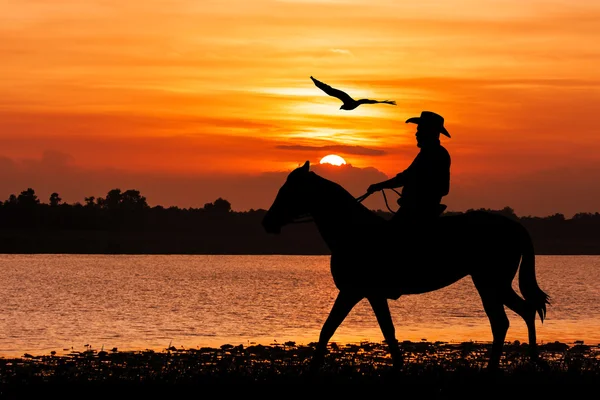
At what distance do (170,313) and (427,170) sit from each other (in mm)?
28348

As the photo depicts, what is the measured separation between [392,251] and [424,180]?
1.17 meters

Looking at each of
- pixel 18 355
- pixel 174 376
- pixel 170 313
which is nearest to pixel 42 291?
pixel 170 313

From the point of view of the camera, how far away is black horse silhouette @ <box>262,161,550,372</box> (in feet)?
47.3

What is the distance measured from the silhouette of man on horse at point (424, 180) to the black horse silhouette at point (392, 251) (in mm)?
217

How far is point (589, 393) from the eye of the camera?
12586 mm

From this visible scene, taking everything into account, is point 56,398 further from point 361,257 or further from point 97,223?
point 97,223

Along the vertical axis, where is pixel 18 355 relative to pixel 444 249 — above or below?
below

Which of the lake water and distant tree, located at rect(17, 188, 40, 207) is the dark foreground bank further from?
distant tree, located at rect(17, 188, 40, 207)

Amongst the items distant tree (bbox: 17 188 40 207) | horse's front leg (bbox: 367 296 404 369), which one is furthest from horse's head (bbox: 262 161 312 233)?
distant tree (bbox: 17 188 40 207)

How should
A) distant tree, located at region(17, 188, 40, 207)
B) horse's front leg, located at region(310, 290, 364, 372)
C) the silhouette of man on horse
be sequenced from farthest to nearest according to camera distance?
distant tree, located at region(17, 188, 40, 207) → the silhouette of man on horse → horse's front leg, located at region(310, 290, 364, 372)

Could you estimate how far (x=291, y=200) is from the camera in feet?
47.5

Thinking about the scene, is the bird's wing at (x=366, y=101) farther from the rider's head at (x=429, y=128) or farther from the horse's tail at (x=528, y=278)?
the horse's tail at (x=528, y=278)

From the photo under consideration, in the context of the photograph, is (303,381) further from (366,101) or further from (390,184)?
(366,101)

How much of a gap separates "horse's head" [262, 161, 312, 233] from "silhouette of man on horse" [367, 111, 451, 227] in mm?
942
